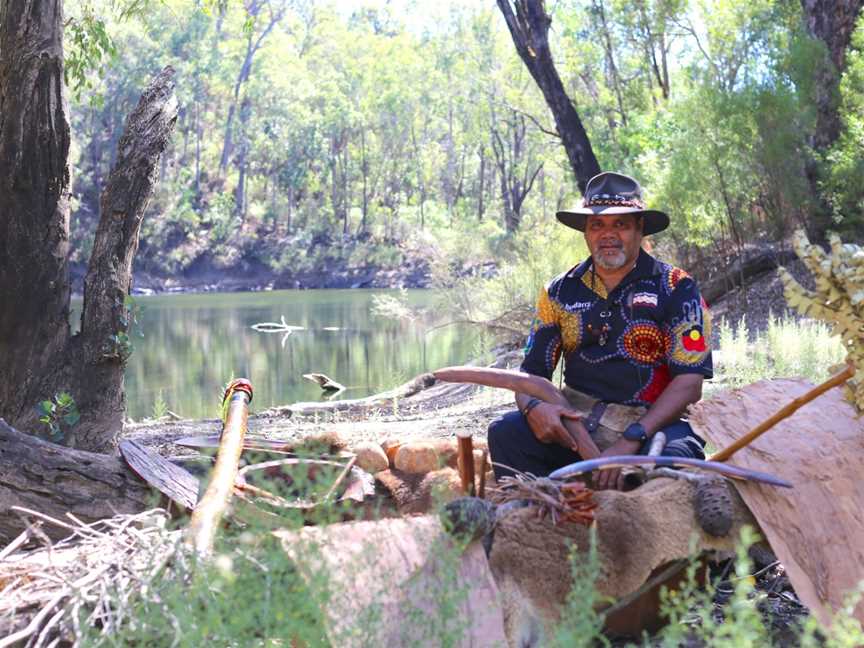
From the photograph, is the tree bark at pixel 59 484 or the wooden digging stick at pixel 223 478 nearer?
the wooden digging stick at pixel 223 478

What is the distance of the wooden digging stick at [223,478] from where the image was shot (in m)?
3.32

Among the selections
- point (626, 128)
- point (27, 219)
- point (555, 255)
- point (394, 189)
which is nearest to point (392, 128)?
point (394, 189)

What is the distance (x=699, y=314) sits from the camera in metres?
4.35

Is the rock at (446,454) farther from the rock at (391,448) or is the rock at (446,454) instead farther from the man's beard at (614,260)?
the man's beard at (614,260)

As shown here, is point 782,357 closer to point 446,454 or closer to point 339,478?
point 446,454

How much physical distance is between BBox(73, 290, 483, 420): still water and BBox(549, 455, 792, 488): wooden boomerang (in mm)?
7480

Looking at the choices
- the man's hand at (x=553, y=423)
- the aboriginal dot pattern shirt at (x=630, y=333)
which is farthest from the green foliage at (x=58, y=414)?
the man's hand at (x=553, y=423)

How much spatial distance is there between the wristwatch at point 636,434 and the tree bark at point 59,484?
1.77m

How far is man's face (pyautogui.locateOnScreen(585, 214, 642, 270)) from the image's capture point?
14.7 ft

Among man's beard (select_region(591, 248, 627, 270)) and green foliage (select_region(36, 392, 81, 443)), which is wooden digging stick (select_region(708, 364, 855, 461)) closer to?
man's beard (select_region(591, 248, 627, 270))

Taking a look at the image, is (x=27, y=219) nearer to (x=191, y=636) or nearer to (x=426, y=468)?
(x=426, y=468)

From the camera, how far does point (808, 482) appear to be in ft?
11.4

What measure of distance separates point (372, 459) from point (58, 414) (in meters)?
2.36

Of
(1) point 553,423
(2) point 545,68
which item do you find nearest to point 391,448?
(1) point 553,423
